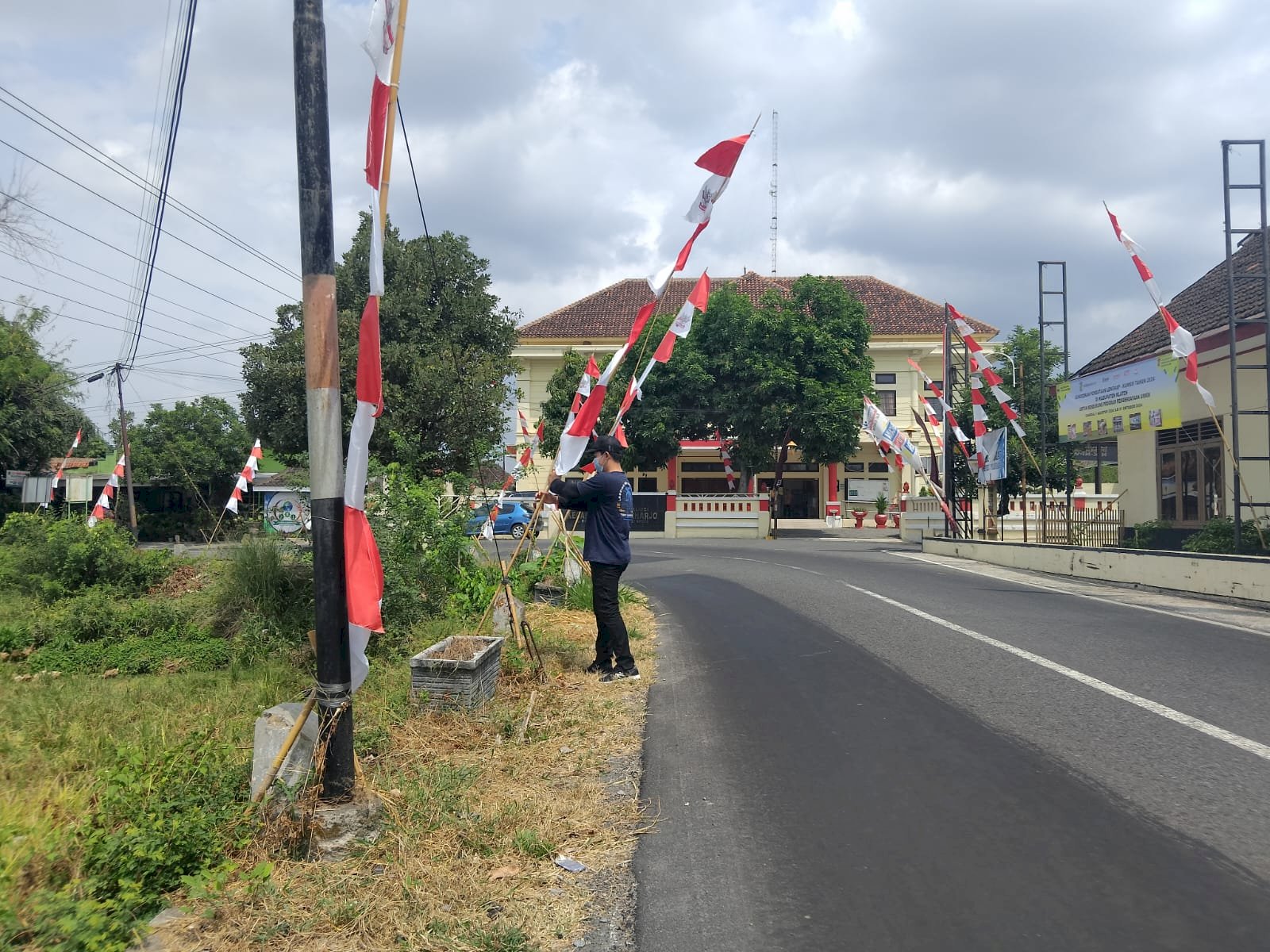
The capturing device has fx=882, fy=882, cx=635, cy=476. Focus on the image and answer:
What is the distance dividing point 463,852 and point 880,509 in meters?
38.3

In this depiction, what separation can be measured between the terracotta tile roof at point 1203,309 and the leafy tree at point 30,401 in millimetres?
31589

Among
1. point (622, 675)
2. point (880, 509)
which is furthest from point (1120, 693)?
point (880, 509)

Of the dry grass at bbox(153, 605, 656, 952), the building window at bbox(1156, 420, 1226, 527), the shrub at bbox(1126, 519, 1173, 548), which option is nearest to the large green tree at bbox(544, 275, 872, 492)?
the building window at bbox(1156, 420, 1226, 527)

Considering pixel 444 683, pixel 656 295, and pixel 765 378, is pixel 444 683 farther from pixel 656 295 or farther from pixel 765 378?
pixel 765 378

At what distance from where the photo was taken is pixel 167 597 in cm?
1126

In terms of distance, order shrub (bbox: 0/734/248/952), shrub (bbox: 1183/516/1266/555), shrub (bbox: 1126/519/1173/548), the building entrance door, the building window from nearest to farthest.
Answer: shrub (bbox: 0/734/248/952)
shrub (bbox: 1183/516/1266/555)
the building window
shrub (bbox: 1126/519/1173/548)
the building entrance door

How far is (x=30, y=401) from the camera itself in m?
28.7

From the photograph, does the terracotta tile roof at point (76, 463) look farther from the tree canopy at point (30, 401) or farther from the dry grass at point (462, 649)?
the dry grass at point (462, 649)

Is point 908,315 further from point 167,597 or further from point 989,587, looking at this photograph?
point 167,597

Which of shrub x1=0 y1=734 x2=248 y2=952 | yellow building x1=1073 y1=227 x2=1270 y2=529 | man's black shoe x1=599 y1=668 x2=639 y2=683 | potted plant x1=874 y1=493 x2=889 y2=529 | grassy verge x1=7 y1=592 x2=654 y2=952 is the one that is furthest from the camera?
potted plant x1=874 y1=493 x2=889 y2=529

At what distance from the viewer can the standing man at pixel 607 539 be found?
6.90 metres

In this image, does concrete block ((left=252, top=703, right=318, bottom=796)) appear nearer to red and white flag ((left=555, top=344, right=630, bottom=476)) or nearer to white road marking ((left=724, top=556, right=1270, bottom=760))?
red and white flag ((left=555, top=344, right=630, bottom=476))

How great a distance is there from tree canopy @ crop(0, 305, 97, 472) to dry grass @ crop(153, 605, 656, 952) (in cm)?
2862

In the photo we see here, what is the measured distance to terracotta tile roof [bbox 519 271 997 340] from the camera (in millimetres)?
41469
